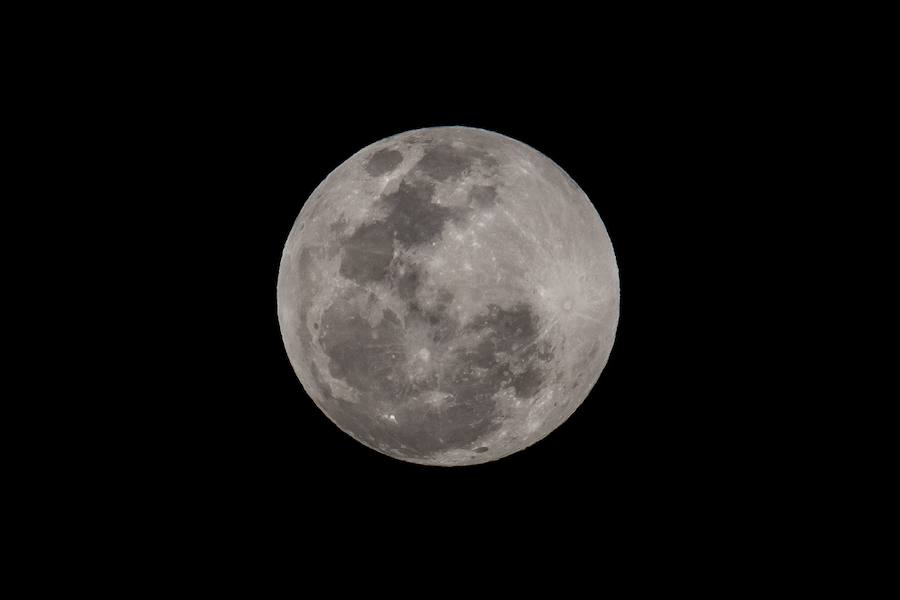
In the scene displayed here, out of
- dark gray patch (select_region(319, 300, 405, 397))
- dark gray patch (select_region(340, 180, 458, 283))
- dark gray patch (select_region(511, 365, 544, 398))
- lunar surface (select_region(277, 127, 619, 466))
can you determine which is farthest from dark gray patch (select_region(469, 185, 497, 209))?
dark gray patch (select_region(511, 365, 544, 398))

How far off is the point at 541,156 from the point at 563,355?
5.54 feet

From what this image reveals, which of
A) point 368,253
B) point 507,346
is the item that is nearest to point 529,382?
point 507,346

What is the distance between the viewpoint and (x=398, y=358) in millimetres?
4492

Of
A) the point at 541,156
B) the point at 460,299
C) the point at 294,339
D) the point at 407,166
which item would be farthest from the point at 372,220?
the point at 541,156

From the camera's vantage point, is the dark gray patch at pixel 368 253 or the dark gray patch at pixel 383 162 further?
the dark gray patch at pixel 383 162

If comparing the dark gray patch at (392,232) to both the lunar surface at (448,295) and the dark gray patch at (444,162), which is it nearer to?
the lunar surface at (448,295)

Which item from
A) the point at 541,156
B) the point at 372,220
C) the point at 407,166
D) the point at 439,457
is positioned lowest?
the point at 439,457

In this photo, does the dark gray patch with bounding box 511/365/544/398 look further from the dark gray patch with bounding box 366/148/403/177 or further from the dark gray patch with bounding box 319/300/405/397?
the dark gray patch with bounding box 366/148/403/177

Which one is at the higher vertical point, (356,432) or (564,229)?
(564,229)

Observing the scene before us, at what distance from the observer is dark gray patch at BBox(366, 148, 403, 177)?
4.82 m

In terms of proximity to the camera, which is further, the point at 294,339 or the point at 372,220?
the point at 294,339

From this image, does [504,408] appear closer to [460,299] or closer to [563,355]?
[563,355]

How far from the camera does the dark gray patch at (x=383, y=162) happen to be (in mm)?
4824

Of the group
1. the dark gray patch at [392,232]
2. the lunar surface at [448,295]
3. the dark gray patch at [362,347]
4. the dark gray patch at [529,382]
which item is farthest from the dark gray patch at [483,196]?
the dark gray patch at [529,382]
